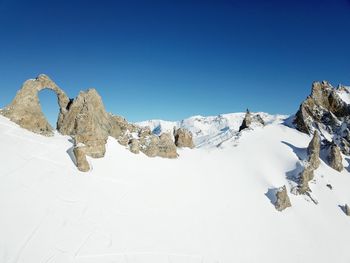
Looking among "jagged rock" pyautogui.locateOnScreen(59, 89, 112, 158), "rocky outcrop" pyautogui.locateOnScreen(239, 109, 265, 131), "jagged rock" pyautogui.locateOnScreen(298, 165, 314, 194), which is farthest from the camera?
"rocky outcrop" pyautogui.locateOnScreen(239, 109, 265, 131)

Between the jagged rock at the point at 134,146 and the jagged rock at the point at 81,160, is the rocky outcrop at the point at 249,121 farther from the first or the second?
the jagged rock at the point at 81,160

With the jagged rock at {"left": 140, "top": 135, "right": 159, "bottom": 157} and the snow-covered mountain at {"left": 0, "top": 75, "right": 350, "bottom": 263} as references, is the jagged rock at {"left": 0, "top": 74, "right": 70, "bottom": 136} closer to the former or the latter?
the snow-covered mountain at {"left": 0, "top": 75, "right": 350, "bottom": 263}

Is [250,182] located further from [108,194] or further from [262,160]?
[108,194]

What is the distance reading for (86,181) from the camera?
979 inches

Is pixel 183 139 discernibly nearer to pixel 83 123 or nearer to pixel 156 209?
pixel 83 123

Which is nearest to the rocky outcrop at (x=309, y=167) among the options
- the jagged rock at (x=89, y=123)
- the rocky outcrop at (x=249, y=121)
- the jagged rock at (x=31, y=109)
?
the rocky outcrop at (x=249, y=121)

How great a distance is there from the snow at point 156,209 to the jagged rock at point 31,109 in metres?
1.07

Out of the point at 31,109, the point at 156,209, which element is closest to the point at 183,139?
the point at 156,209

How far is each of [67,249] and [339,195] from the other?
102 ft

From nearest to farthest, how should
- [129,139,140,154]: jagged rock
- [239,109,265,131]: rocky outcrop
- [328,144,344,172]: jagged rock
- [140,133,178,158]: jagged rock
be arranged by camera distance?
[129,139,140,154]: jagged rock < [140,133,178,158]: jagged rock < [328,144,344,172]: jagged rock < [239,109,265,131]: rocky outcrop

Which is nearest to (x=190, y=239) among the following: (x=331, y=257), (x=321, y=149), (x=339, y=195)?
(x=331, y=257)

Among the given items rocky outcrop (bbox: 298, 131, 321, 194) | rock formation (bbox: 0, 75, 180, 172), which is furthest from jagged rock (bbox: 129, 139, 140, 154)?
rocky outcrop (bbox: 298, 131, 321, 194)

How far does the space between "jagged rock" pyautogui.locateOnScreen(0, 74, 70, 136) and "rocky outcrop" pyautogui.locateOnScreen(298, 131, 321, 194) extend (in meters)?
27.0

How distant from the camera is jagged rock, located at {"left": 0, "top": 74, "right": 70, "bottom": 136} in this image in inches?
1192
